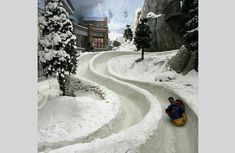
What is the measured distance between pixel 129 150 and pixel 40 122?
2.60m

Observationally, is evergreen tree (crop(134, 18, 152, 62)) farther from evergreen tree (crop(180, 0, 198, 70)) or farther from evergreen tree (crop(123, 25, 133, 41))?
evergreen tree (crop(180, 0, 198, 70))

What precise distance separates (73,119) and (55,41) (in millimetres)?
2304

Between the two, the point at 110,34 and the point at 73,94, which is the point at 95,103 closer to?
the point at 73,94

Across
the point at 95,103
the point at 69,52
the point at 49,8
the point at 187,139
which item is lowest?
the point at 187,139

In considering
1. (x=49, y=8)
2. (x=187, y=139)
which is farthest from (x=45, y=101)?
(x=187, y=139)

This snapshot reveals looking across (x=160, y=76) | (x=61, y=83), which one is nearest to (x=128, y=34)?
(x=160, y=76)

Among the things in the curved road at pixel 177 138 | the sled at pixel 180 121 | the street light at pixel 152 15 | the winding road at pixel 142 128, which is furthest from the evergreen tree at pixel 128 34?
the sled at pixel 180 121

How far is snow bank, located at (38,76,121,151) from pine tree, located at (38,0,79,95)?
0.56 m

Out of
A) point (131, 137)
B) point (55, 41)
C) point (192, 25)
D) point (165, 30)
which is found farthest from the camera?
point (165, 30)

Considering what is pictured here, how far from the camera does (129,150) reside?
18.9 feet

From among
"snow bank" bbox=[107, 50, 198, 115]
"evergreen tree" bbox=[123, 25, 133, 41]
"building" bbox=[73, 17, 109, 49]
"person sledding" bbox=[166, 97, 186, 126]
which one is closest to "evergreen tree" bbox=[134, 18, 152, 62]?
"snow bank" bbox=[107, 50, 198, 115]

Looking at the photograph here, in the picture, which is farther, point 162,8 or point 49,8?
point 162,8

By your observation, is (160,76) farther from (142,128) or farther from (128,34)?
(128,34)

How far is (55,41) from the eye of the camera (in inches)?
344
